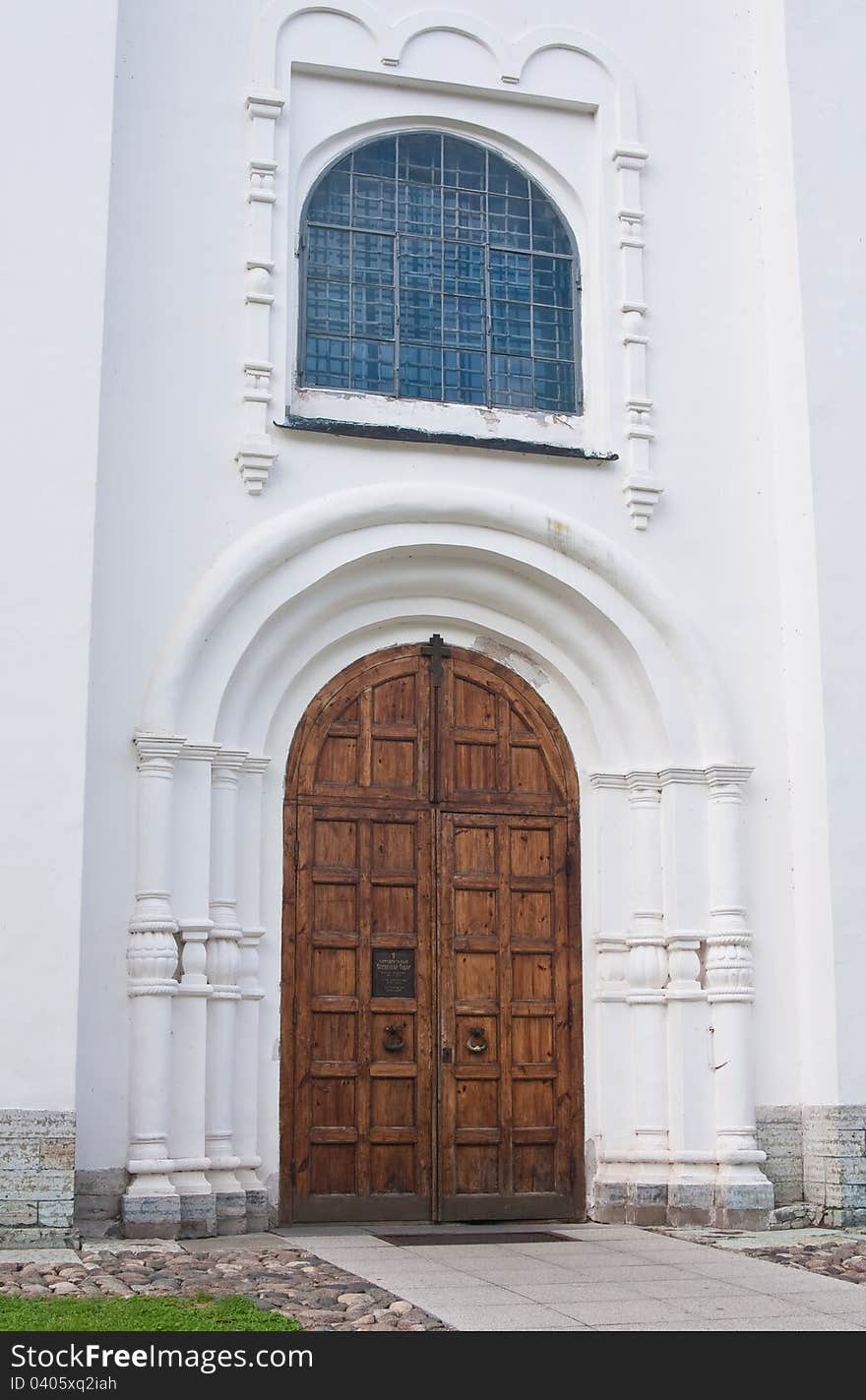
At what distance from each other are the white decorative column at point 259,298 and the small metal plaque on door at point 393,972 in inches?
106

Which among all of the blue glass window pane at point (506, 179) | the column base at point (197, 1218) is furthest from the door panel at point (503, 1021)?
the blue glass window pane at point (506, 179)

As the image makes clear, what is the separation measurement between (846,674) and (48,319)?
4895mm

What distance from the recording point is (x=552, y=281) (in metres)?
10.5

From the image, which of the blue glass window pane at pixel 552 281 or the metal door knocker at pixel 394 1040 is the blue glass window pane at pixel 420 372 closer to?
the blue glass window pane at pixel 552 281

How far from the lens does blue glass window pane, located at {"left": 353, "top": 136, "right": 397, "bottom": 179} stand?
33.9ft

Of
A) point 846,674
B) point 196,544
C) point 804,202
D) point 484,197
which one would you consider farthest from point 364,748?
point 804,202

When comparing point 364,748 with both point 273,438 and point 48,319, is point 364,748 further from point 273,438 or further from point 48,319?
point 48,319

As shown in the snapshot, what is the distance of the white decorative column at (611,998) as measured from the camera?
957 cm

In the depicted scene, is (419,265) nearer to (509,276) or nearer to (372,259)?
(372,259)

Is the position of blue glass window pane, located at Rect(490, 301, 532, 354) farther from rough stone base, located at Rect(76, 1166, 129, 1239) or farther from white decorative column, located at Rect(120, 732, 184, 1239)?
rough stone base, located at Rect(76, 1166, 129, 1239)

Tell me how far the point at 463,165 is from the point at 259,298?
1771 mm

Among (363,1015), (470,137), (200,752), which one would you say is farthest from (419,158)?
(363,1015)

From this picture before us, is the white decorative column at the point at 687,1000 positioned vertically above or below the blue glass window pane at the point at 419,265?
below

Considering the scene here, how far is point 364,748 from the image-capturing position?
9.80m
